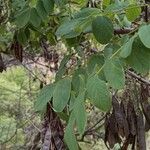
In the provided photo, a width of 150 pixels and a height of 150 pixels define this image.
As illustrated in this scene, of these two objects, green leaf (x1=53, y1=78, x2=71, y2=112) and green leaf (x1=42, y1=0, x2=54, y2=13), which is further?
green leaf (x1=42, y1=0, x2=54, y2=13)

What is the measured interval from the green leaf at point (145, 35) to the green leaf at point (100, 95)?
0.11 m

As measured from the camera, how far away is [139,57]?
2.87 feet

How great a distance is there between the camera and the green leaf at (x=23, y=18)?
Answer: 5.19 ft

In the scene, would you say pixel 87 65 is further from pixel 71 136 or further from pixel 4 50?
pixel 4 50

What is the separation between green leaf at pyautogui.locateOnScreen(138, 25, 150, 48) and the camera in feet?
2.70

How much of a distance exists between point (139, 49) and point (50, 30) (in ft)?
4.41

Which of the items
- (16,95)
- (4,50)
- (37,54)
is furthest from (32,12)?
(16,95)

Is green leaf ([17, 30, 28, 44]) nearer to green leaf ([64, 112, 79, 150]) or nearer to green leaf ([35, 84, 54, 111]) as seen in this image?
green leaf ([35, 84, 54, 111])

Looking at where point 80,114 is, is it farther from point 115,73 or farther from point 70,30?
point 70,30

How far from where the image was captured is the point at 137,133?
1770 mm

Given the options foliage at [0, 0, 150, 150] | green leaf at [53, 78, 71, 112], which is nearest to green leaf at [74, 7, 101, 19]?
foliage at [0, 0, 150, 150]

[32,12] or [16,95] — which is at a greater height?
[32,12]

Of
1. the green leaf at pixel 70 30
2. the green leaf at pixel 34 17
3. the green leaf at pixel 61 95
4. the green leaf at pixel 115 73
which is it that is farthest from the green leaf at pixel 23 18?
the green leaf at pixel 115 73

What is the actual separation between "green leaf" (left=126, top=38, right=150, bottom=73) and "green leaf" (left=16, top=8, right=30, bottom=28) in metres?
0.77
